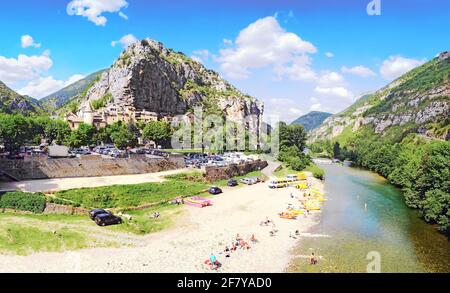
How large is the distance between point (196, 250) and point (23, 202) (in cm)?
2575

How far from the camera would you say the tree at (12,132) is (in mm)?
86500

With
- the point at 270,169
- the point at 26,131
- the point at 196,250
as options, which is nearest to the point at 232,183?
the point at 270,169

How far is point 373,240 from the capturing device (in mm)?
45719


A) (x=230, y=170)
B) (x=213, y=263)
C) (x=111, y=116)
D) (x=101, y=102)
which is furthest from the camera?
(x=101, y=102)

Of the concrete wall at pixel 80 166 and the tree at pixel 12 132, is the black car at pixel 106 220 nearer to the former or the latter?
the concrete wall at pixel 80 166

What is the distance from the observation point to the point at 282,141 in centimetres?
14300

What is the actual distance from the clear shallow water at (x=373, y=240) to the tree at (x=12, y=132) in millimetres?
75882

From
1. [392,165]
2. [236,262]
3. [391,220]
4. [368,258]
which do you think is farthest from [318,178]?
[236,262]

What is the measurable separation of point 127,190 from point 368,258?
39.0 meters

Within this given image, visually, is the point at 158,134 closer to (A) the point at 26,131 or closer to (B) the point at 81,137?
(B) the point at 81,137

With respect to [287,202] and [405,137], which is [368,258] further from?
[405,137]

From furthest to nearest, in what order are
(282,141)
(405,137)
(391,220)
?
(405,137)
(282,141)
(391,220)

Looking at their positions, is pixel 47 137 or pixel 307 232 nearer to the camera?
pixel 307 232
